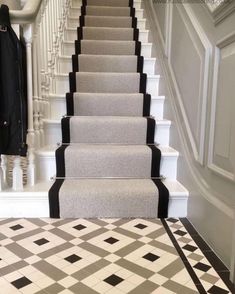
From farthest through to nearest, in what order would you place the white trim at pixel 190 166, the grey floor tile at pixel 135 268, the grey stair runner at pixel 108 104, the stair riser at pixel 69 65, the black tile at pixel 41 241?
the stair riser at pixel 69 65 < the grey stair runner at pixel 108 104 < the black tile at pixel 41 241 < the white trim at pixel 190 166 < the grey floor tile at pixel 135 268

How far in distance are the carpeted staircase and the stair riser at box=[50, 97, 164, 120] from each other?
59 millimetres

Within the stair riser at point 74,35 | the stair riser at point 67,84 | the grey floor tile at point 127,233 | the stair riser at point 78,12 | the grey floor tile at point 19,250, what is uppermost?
the stair riser at point 78,12


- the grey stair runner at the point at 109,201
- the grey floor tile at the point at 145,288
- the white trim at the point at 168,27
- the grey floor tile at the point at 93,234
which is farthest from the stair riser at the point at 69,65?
the grey floor tile at the point at 145,288

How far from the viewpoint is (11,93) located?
152cm

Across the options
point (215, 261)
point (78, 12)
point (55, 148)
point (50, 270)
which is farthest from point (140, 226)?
point (78, 12)

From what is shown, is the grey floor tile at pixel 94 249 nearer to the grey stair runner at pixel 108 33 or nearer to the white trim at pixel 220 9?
the white trim at pixel 220 9

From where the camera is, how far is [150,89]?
254cm

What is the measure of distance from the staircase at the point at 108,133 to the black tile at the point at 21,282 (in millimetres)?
520

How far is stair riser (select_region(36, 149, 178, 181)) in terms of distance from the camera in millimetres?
1820

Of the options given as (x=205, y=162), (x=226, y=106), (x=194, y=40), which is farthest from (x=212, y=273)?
(x=194, y=40)

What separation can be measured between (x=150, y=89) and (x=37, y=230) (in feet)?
5.08

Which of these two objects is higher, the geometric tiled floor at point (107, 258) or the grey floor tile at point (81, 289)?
the geometric tiled floor at point (107, 258)

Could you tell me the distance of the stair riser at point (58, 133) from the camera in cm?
205

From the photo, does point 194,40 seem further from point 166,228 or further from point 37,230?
point 37,230
